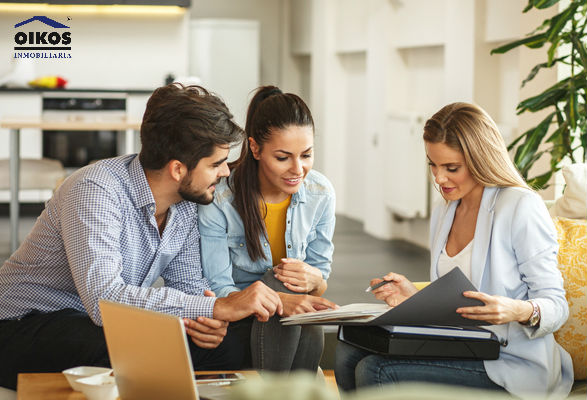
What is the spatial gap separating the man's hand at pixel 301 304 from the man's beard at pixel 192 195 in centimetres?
32

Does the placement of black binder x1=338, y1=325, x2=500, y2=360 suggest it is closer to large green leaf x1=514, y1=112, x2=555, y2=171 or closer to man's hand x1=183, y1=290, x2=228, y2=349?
man's hand x1=183, y1=290, x2=228, y2=349

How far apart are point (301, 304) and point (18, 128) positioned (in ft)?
12.3

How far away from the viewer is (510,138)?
4773mm

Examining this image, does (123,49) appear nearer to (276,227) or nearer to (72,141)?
(72,141)

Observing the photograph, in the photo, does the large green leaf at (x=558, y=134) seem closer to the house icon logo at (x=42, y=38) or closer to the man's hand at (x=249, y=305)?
the man's hand at (x=249, y=305)

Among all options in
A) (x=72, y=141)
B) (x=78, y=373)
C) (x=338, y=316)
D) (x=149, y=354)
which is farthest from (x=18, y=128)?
(x=149, y=354)

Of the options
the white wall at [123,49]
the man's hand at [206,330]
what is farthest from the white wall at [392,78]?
the man's hand at [206,330]

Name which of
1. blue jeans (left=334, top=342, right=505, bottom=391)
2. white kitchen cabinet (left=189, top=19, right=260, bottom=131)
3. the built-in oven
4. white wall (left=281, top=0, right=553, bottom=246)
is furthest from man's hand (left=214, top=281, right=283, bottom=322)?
white kitchen cabinet (left=189, top=19, right=260, bottom=131)

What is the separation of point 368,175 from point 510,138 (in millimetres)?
2446

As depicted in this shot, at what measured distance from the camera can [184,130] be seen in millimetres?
2031

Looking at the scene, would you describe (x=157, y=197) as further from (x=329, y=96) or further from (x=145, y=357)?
(x=329, y=96)

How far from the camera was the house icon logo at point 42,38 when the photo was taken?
828 centimetres

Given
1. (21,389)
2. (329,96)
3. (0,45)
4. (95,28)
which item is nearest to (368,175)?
(329,96)

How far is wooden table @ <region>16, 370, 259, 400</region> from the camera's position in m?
1.66
